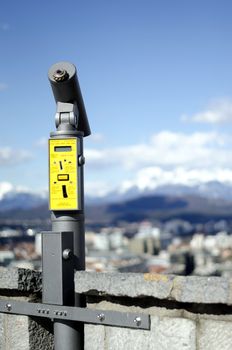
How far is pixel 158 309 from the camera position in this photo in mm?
3303

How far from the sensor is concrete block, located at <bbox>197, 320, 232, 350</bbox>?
10.2 feet

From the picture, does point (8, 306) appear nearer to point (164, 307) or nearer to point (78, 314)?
point (78, 314)

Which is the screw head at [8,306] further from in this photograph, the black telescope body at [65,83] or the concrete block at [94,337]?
the black telescope body at [65,83]

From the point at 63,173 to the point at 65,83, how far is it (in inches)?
20.9

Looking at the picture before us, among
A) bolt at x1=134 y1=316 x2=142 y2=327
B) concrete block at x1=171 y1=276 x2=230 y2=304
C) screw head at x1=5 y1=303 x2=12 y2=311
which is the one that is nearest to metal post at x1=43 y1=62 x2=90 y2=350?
screw head at x1=5 y1=303 x2=12 y2=311

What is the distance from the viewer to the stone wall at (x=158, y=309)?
10.2 ft

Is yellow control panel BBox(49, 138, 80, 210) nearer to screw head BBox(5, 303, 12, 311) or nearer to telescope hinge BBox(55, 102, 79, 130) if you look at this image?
telescope hinge BBox(55, 102, 79, 130)

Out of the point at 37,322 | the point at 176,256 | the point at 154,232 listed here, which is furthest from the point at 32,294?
the point at 154,232

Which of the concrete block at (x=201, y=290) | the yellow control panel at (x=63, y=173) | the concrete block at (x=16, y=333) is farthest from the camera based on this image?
the yellow control panel at (x=63, y=173)

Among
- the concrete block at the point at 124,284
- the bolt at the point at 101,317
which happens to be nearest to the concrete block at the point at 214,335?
the concrete block at the point at 124,284

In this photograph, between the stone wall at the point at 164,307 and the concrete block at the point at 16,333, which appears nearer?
the stone wall at the point at 164,307

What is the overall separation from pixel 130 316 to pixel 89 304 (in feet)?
0.94

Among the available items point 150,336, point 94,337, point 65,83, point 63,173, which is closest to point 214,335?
point 150,336

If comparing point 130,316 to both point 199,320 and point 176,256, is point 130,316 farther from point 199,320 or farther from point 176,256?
point 176,256
